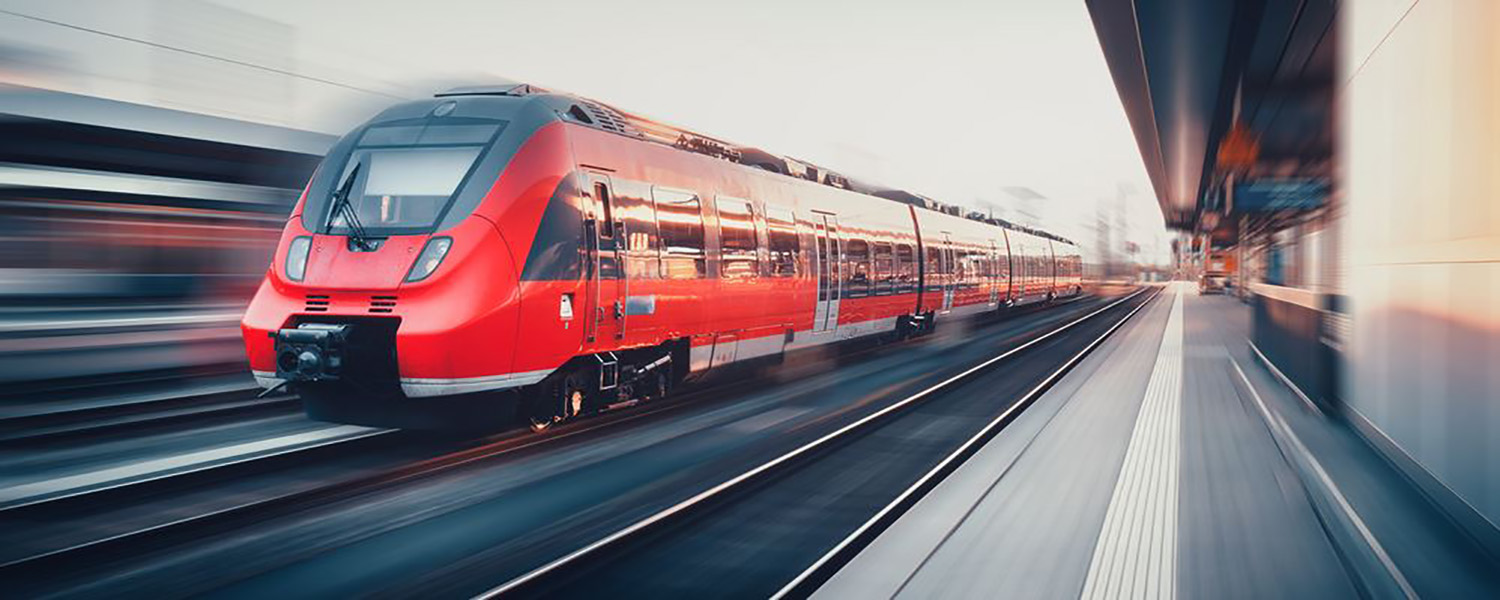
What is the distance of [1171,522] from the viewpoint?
5.52 meters

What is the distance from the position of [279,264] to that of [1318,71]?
13.1 meters

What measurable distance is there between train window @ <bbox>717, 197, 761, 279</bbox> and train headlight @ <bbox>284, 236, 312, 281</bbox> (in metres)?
4.23

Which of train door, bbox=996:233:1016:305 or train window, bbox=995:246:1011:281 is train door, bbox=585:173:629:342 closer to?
train window, bbox=995:246:1011:281

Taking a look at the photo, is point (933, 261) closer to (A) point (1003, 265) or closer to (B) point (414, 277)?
(A) point (1003, 265)

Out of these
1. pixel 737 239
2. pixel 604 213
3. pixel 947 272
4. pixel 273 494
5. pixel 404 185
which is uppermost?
pixel 404 185

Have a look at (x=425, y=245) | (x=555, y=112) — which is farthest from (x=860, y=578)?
(x=555, y=112)

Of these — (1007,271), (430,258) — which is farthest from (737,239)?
(1007,271)

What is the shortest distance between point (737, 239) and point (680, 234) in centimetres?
136

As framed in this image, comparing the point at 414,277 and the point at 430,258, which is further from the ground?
the point at 430,258

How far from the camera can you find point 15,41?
9.89 m

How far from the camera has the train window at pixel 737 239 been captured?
10367 millimetres

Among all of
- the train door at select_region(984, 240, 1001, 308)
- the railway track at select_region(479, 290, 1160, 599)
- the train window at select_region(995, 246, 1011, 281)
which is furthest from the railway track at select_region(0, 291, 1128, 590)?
the train window at select_region(995, 246, 1011, 281)

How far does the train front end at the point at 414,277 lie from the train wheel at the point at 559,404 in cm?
47

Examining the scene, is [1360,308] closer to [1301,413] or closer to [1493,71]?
[1301,413]
